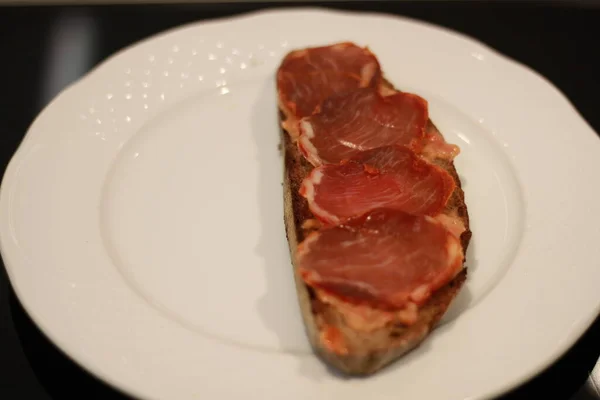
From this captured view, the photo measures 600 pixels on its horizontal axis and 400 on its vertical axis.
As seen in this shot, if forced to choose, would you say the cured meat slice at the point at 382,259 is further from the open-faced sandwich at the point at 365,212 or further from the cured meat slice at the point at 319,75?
the cured meat slice at the point at 319,75

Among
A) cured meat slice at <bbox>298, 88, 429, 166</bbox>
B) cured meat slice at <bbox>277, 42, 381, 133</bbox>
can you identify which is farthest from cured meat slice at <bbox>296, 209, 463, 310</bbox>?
cured meat slice at <bbox>277, 42, 381, 133</bbox>

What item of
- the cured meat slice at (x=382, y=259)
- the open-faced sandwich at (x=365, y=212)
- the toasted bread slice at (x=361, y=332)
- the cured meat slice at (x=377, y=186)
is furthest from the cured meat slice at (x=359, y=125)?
the cured meat slice at (x=382, y=259)

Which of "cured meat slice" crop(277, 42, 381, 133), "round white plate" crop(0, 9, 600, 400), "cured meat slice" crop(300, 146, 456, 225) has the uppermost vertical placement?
"cured meat slice" crop(277, 42, 381, 133)

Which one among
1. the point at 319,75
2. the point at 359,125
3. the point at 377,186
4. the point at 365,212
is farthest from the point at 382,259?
the point at 319,75

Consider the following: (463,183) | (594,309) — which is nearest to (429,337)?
(594,309)

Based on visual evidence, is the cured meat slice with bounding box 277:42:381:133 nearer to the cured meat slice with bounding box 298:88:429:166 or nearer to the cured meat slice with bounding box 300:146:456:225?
the cured meat slice with bounding box 298:88:429:166

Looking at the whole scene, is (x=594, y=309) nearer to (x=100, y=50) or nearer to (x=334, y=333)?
(x=334, y=333)

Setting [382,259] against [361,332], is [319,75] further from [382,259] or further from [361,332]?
[361,332]
